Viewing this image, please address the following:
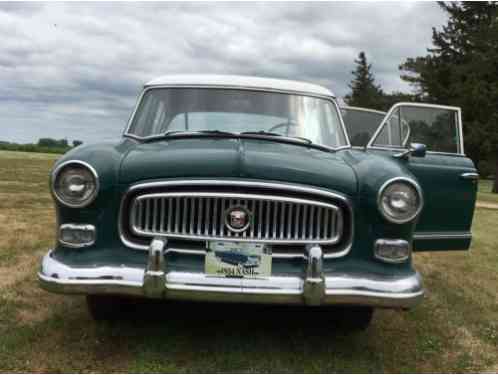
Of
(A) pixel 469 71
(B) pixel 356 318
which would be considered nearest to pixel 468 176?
(B) pixel 356 318

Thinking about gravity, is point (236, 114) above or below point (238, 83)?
below

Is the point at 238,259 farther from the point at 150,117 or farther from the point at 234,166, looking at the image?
the point at 150,117

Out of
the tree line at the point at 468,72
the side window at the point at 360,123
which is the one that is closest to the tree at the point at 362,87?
the tree line at the point at 468,72

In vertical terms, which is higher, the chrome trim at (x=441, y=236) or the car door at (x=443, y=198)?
the car door at (x=443, y=198)

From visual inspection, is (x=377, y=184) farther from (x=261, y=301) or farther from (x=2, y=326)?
(x=2, y=326)

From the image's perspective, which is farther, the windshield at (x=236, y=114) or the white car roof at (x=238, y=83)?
the white car roof at (x=238, y=83)

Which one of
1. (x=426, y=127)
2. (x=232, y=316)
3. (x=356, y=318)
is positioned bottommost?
(x=232, y=316)

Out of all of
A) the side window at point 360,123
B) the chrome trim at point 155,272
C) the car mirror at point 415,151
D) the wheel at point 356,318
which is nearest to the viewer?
the chrome trim at point 155,272

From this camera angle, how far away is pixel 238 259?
2.90 m

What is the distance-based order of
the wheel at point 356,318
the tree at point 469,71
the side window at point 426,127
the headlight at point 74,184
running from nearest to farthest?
the headlight at point 74,184
the wheel at point 356,318
the side window at point 426,127
the tree at point 469,71

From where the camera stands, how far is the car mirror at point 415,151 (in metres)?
3.92

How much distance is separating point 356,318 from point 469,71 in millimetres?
27708

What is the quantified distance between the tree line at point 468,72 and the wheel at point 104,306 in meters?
26.7

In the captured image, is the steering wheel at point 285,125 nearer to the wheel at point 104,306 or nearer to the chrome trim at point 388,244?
the chrome trim at point 388,244
